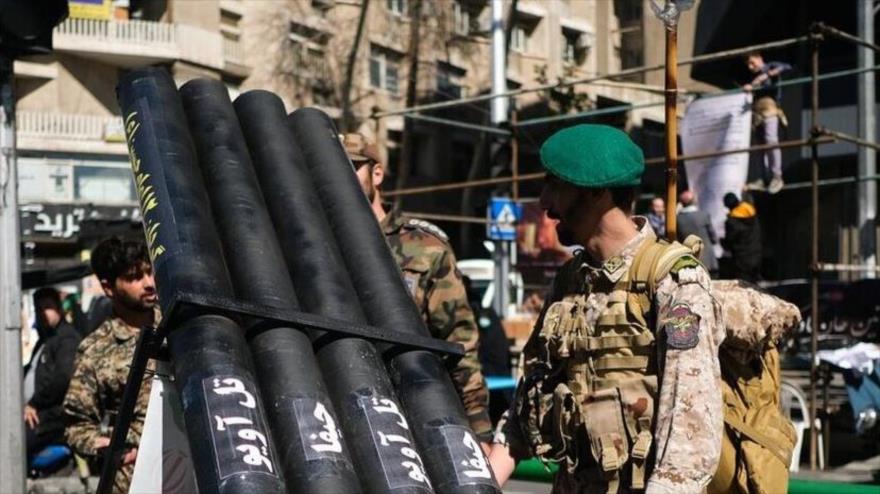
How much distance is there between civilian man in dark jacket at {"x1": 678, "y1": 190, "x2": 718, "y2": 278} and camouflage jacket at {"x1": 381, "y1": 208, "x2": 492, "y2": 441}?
691cm

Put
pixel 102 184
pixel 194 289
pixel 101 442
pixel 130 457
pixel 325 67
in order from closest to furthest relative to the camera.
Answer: pixel 194 289 < pixel 130 457 < pixel 101 442 < pixel 325 67 < pixel 102 184

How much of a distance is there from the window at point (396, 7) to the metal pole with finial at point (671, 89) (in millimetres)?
13999

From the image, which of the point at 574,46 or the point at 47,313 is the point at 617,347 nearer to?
the point at 574,46

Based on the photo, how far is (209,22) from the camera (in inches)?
629

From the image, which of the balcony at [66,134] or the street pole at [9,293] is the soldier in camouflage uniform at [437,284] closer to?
the street pole at [9,293]

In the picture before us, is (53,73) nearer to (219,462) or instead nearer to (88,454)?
(88,454)

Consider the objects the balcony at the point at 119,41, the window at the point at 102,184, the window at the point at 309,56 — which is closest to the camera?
Answer: the window at the point at 309,56

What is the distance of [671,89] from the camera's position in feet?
15.0

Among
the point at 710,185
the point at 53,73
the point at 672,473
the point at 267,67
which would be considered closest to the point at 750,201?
the point at 710,185

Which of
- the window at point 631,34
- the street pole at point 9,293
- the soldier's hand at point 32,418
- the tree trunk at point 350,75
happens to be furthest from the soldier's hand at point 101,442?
the tree trunk at point 350,75

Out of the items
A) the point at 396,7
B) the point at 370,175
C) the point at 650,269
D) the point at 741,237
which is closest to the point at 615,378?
the point at 650,269

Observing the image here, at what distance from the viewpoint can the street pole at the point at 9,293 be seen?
6.33 meters

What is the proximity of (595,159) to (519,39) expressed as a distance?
1076cm

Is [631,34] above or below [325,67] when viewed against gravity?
below
